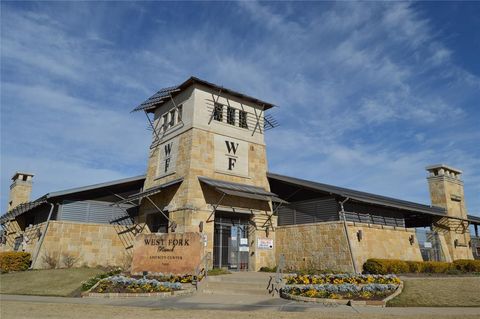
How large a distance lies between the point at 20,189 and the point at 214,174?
1971 cm

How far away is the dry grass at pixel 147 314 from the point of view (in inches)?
390

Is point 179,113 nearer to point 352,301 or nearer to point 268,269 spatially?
point 268,269

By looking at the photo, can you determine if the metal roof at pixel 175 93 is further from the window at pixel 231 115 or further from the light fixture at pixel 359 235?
the light fixture at pixel 359 235

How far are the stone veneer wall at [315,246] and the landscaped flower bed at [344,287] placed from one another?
584cm

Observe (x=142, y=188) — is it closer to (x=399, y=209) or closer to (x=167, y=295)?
(x=167, y=295)

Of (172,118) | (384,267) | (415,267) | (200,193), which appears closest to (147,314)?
(200,193)

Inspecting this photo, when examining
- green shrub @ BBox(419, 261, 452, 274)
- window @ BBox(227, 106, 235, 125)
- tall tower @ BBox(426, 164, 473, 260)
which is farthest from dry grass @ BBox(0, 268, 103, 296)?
tall tower @ BBox(426, 164, 473, 260)

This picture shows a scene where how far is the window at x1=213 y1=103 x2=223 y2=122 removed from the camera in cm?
2674

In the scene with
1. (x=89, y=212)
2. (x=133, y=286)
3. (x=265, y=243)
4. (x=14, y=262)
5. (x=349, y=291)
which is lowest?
(x=349, y=291)

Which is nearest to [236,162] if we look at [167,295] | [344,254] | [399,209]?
[344,254]

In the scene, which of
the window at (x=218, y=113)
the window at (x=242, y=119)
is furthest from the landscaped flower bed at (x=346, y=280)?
the window at (x=242, y=119)

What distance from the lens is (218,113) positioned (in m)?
27.0

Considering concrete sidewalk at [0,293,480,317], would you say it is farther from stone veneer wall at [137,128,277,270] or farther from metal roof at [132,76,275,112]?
metal roof at [132,76,275,112]

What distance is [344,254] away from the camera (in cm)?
2138
